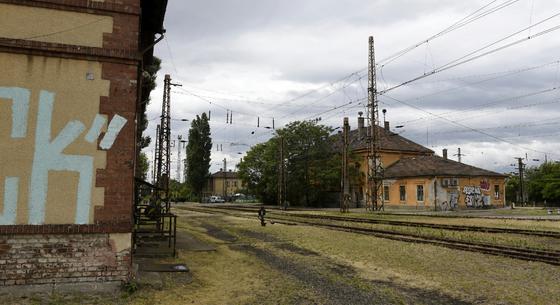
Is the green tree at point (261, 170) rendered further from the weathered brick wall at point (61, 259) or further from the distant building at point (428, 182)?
the weathered brick wall at point (61, 259)

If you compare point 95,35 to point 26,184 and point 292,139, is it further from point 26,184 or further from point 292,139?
point 292,139

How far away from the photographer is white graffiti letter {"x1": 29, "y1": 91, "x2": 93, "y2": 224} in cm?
749

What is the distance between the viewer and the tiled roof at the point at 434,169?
143 ft

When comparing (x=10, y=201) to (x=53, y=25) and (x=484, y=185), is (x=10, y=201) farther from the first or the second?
(x=484, y=185)

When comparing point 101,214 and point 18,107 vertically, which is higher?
point 18,107

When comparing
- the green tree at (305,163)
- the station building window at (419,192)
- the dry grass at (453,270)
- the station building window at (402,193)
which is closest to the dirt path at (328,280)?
the dry grass at (453,270)

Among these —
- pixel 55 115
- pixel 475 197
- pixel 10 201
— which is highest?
pixel 55 115

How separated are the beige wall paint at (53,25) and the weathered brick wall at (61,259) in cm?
344

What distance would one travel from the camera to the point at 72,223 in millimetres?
7629

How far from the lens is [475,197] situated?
4441cm

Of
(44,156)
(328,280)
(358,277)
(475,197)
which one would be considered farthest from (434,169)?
(44,156)

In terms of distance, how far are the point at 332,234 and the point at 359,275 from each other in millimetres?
8536

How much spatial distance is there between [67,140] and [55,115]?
1.57 ft

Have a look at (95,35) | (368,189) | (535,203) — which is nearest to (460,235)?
(95,35)
